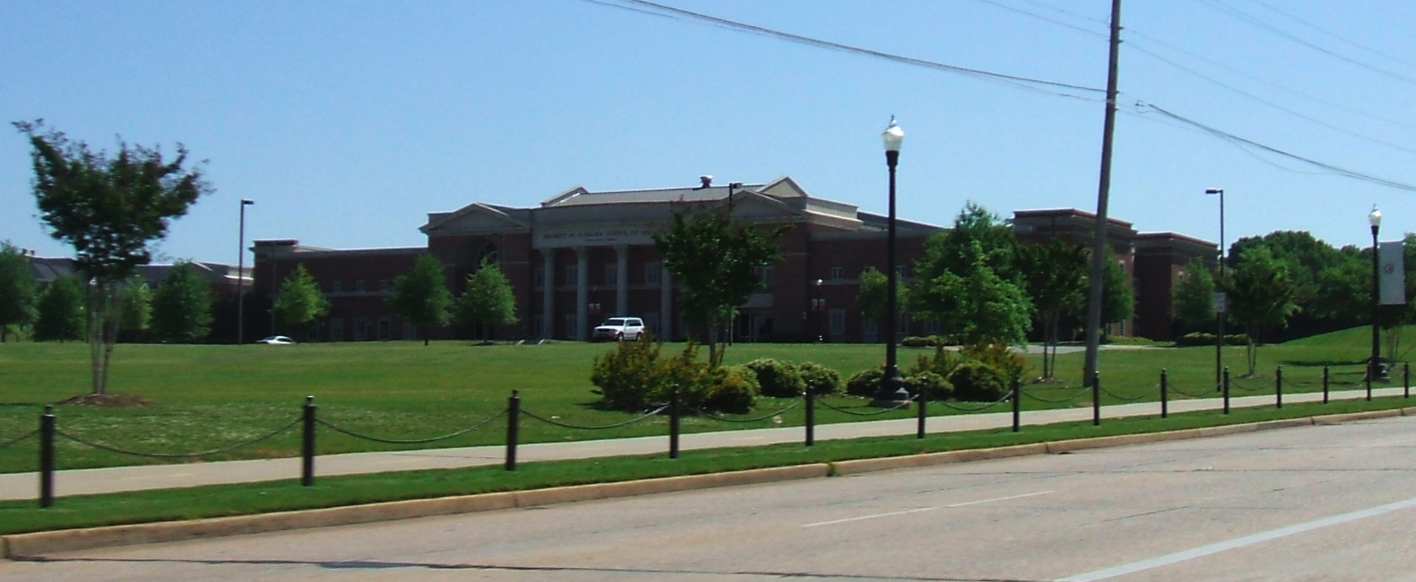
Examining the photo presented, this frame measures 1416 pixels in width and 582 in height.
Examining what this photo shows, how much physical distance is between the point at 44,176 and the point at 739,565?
18.3 meters

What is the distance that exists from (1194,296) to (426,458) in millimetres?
86215

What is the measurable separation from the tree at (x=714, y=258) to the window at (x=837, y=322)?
220 ft

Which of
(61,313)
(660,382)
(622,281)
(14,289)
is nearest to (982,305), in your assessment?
(660,382)

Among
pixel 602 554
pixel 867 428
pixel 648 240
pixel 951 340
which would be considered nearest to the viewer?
pixel 602 554

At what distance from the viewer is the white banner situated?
48.7 meters

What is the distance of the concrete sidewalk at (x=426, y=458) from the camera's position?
613 inches

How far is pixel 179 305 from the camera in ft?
320

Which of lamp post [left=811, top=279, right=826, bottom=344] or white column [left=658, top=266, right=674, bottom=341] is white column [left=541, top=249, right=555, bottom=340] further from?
lamp post [left=811, top=279, right=826, bottom=344]

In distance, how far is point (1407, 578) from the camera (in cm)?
927

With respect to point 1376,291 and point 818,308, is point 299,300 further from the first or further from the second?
point 1376,291

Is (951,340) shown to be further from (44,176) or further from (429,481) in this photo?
(429,481)

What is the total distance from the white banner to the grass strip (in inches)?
1146

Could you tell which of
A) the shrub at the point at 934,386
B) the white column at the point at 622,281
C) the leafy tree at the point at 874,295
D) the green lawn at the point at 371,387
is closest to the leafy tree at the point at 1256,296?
the green lawn at the point at 371,387

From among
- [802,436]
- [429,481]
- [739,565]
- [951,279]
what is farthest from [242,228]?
[739,565]
